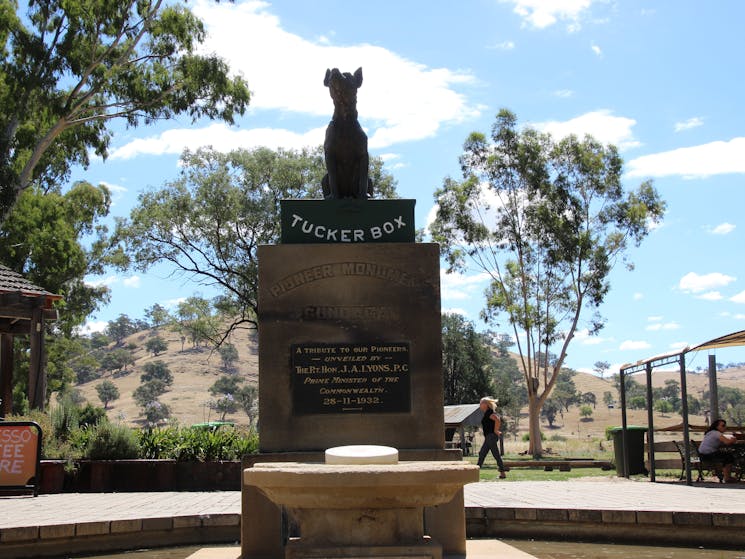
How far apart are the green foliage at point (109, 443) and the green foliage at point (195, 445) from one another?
0.37 metres

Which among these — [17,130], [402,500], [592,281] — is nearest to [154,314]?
[17,130]

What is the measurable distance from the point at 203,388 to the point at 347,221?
97205 millimetres

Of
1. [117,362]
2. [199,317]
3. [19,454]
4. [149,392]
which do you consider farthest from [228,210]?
[117,362]

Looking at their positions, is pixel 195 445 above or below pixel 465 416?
below

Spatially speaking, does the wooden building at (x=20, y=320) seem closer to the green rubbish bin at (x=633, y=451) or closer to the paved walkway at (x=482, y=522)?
the paved walkway at (x=482, y=522)

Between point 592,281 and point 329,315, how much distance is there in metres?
27.9

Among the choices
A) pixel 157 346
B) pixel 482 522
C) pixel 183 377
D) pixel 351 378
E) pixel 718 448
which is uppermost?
pixel 157 346

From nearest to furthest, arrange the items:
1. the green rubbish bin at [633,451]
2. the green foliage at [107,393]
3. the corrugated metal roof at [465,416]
A: the green rubbish bin at [633,451]
the corrugated metal roof at [465,416]
the green foliage at [107,393]

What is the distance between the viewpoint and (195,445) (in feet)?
41.9

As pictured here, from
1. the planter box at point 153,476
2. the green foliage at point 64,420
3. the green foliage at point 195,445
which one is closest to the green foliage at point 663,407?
the green foliage at point 195,445

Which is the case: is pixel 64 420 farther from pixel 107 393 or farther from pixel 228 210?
pixel 107 393

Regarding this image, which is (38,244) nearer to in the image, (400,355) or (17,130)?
(17,130)

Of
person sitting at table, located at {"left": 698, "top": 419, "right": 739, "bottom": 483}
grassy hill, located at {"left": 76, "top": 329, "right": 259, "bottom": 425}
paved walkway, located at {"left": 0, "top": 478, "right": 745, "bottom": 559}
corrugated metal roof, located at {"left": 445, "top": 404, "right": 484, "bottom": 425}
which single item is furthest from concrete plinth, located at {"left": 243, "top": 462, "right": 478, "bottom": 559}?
grassy hill, located at {"left": 76, "top": 329, "right": 259, "bottom": 425}

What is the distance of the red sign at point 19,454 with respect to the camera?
11070mm
